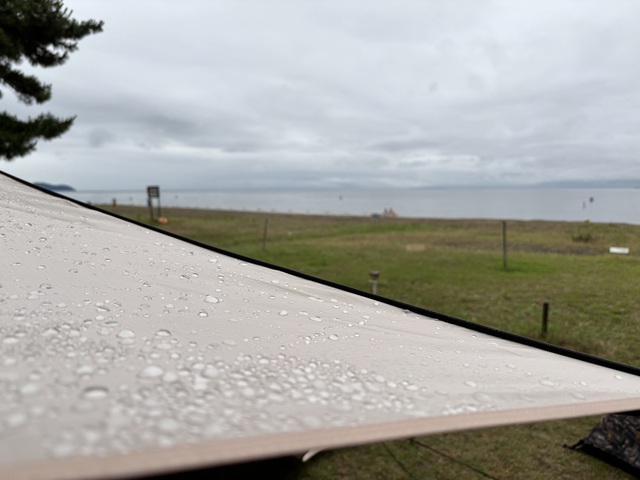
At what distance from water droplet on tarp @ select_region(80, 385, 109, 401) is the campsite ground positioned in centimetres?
236

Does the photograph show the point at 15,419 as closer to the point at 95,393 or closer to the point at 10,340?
the point at 95,393

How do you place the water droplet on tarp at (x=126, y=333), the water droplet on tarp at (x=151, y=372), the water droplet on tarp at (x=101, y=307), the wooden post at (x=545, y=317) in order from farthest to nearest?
the wooden post at (x=545, y=317), the water droplet on tarp at (x=101, y=307), the water droplet on tarp at (x=126, y=333), the water droplet on tarp at (x=151, y=372)

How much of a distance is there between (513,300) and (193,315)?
7741mm

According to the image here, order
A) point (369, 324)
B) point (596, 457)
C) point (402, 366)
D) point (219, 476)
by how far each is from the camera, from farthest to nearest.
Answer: point (596, 457)
point (219, 476)
point (369, 324)
point (402, 366)

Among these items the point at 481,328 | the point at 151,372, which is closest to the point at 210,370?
the point at 151,372

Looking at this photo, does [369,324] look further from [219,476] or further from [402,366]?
[219,476]

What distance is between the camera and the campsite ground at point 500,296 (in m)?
3.11

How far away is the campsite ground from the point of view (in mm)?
3109

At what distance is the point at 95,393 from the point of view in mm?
960

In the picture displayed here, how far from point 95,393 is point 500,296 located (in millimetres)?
8476

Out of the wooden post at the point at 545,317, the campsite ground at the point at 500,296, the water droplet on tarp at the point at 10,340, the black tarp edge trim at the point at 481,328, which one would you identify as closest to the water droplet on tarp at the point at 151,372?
the water droplet on tarp at the point at 10,340

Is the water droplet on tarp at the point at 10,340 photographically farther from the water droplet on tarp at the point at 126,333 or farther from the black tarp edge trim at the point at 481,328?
the black tarp edge trim at the point at 481,328

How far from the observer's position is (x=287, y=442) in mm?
923

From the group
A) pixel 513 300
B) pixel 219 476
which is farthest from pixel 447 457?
pixel 513 300
